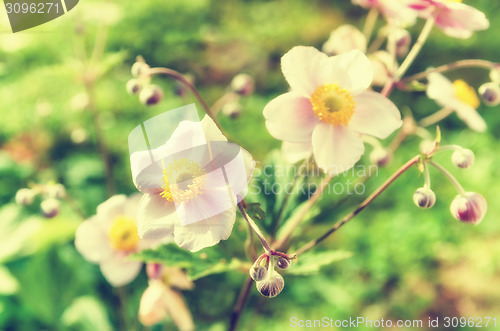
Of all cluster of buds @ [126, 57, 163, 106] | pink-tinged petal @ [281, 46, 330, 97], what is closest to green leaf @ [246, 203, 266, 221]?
pink-tinged petal @ [281, 46, 330, 97]

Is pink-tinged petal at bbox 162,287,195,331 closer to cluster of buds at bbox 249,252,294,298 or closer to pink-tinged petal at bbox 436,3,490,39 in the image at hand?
cluster of buds at bbox 249,252,294,298

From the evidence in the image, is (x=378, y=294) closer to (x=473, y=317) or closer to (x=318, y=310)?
(x=318, y=310)

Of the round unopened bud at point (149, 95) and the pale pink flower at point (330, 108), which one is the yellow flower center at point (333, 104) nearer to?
the pale pink flower at point (330, 108)

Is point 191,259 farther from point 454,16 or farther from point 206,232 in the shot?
A: point 454,16

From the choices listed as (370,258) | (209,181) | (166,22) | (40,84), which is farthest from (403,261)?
(40,84)

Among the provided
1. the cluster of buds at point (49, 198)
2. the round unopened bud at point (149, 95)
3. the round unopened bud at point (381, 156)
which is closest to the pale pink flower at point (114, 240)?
the cluster of buds at point (49, 198)

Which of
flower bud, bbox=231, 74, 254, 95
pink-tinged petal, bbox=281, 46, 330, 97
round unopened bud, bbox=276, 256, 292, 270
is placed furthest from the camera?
flower bud, bbox=231, 74, 254, 95
